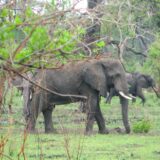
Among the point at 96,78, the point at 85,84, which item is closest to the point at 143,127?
the point at 96,78

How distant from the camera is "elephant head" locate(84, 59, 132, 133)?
606 inches

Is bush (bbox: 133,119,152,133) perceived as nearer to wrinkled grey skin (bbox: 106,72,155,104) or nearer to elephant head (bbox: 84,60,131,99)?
elephant head (bbox: 84,60,131,99)

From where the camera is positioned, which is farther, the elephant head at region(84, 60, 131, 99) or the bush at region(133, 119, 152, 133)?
the elephant head at region(84, 60, 131, 99)

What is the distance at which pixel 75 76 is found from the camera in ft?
51.3

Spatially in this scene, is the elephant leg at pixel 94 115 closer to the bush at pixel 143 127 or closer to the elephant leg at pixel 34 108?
the bush at pixel 143 127

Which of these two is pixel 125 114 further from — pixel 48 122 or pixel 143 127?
pixel 48 122

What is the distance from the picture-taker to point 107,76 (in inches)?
615

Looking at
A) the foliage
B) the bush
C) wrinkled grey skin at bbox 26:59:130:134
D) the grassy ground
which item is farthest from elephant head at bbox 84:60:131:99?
the foliage

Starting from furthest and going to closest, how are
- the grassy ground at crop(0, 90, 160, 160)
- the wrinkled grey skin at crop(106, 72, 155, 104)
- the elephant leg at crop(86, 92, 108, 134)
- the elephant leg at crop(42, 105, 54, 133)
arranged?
1. the wrinkled grey skin at crop(106, 72, 155, 104)
2. the elephant leg at crop(42, 105, 54, 133)
3. the elephant leg at crop(86, 92, 108, 134)
4. the grassy ground at crop(0, 90, 160, 160)

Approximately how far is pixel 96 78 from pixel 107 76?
359 millimetres

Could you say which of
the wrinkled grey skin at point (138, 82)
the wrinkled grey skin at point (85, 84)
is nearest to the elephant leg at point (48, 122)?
the wrinkled grey skin at point (85, 84)

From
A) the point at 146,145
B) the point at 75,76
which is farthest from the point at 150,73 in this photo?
the point at 146,145

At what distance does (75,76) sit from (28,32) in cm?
1108

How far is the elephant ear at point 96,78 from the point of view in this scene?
1530 centimetres
